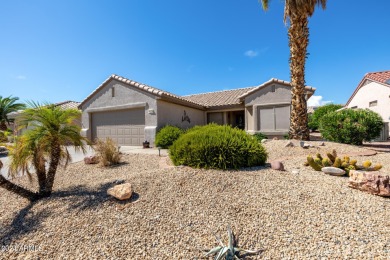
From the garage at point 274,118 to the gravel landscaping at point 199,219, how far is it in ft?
32.6

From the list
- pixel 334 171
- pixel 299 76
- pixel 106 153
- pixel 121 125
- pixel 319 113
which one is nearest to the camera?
pixel 334 171

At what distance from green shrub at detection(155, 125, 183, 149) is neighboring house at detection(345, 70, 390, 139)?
1555 centimetres

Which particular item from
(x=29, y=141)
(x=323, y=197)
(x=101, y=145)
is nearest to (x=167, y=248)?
(x=323, y=197)

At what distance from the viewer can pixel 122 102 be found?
1349 cm

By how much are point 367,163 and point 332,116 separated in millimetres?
7105

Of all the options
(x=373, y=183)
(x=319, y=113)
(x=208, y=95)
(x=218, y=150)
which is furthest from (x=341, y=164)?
(x=319, y=113)

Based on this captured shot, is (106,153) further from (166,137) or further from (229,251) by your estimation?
(229,251)

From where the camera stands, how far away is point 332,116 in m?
10.9

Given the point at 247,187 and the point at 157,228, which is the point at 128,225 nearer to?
the point at 157,228

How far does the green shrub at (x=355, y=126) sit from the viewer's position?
9980 mm

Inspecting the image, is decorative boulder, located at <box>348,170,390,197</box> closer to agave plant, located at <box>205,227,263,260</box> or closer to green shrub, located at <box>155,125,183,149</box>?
agave plant, located at <box>205,227,263,260</box>

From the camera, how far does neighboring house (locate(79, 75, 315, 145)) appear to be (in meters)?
12.5

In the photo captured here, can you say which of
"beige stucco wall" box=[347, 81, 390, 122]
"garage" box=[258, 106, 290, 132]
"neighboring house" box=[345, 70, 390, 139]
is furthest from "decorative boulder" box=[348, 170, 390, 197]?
"beige stucco wall" box=[347, 81, 390, 122]

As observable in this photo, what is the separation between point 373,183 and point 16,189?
6828mm
